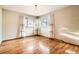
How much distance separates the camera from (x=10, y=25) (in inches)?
50.3

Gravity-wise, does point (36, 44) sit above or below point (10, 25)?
below

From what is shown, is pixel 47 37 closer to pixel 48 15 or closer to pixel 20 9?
pixel 48 15

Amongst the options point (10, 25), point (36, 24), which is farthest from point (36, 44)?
point (10, 25)

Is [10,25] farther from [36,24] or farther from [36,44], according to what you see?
[36,44]

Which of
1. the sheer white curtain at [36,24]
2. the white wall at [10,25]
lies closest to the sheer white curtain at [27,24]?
the sheer white curtain at [36,24]

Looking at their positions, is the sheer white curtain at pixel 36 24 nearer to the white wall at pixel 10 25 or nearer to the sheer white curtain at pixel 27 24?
the sheer white curtain at pixel 27 24

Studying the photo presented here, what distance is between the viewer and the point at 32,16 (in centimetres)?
127

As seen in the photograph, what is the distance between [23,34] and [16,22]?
0.87 feet

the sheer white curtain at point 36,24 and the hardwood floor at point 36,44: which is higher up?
the sheer white curtain at point 36,24

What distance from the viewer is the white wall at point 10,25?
1.21 metres

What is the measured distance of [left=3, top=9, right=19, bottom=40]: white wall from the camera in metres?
1.21

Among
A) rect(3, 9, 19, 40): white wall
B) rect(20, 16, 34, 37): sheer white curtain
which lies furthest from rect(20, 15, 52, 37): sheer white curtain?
rect(3, 9, 19, 40): white wall
